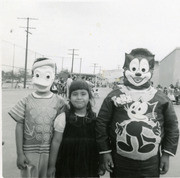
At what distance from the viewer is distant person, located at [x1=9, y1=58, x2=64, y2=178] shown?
6.86 feet

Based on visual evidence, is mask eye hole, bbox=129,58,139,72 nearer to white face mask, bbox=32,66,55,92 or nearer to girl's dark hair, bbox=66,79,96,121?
girl's dark hair, bbox=66,79,96,121

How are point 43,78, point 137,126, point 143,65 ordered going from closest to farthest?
point 137,126
point 143,65
point 43,78

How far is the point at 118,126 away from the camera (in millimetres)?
2006

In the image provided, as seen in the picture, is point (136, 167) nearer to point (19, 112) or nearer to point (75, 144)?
point (75, 144)

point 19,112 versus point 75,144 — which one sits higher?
point 19,112

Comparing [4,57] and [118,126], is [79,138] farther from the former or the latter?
[4,57]

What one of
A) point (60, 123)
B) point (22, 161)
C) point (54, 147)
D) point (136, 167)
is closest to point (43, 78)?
point (60, 123)

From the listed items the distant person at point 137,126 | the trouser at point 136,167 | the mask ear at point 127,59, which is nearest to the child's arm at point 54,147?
the distant person at point 137,126

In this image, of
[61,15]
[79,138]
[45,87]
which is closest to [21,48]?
[61,15]

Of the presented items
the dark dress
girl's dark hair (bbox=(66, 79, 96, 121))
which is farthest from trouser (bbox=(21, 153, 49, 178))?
girl's dark hair (bbox=(66, 79, 96, 121))

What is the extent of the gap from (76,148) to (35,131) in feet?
1.23

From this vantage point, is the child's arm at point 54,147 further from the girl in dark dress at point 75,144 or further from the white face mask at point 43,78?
the white face mask at point 43,78

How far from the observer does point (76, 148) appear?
2074 mm

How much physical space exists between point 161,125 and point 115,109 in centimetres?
39
